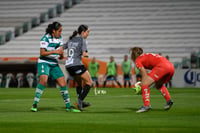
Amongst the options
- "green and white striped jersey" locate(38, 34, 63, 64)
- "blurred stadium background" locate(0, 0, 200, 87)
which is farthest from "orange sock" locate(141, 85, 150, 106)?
"blurred stadium background" locate(0, 0, 200, 87)

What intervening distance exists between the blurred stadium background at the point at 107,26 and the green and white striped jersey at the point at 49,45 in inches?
791

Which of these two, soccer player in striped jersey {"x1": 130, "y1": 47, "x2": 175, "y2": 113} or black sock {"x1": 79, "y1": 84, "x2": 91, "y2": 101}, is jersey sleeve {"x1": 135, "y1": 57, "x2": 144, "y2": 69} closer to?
soccer player in striped jersey {"x1": 130, "y1": 47, "x2": 175, "y2": 113}

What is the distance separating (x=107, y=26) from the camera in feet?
127

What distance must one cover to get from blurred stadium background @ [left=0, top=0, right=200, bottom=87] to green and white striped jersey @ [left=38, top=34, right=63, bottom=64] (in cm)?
2010

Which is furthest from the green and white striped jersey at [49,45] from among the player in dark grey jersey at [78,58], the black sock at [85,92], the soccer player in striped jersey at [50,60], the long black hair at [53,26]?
the black sock at [85,92]

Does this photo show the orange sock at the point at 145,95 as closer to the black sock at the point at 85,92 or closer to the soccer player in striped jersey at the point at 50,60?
the black sock at the point at 85,92

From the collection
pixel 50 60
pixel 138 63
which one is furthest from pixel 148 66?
pixel 50 60

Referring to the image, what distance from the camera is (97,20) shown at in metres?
39.1

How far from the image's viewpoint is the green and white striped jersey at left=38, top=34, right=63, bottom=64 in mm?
12875

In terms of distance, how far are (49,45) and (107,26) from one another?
25.8m

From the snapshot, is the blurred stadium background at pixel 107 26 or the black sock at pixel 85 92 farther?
the blurred stadium background at pixel 107 26

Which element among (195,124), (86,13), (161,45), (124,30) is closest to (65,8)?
(86,13)

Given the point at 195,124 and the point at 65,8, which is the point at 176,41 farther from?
the point at 195,124

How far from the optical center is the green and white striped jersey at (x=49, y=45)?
42.2ft
